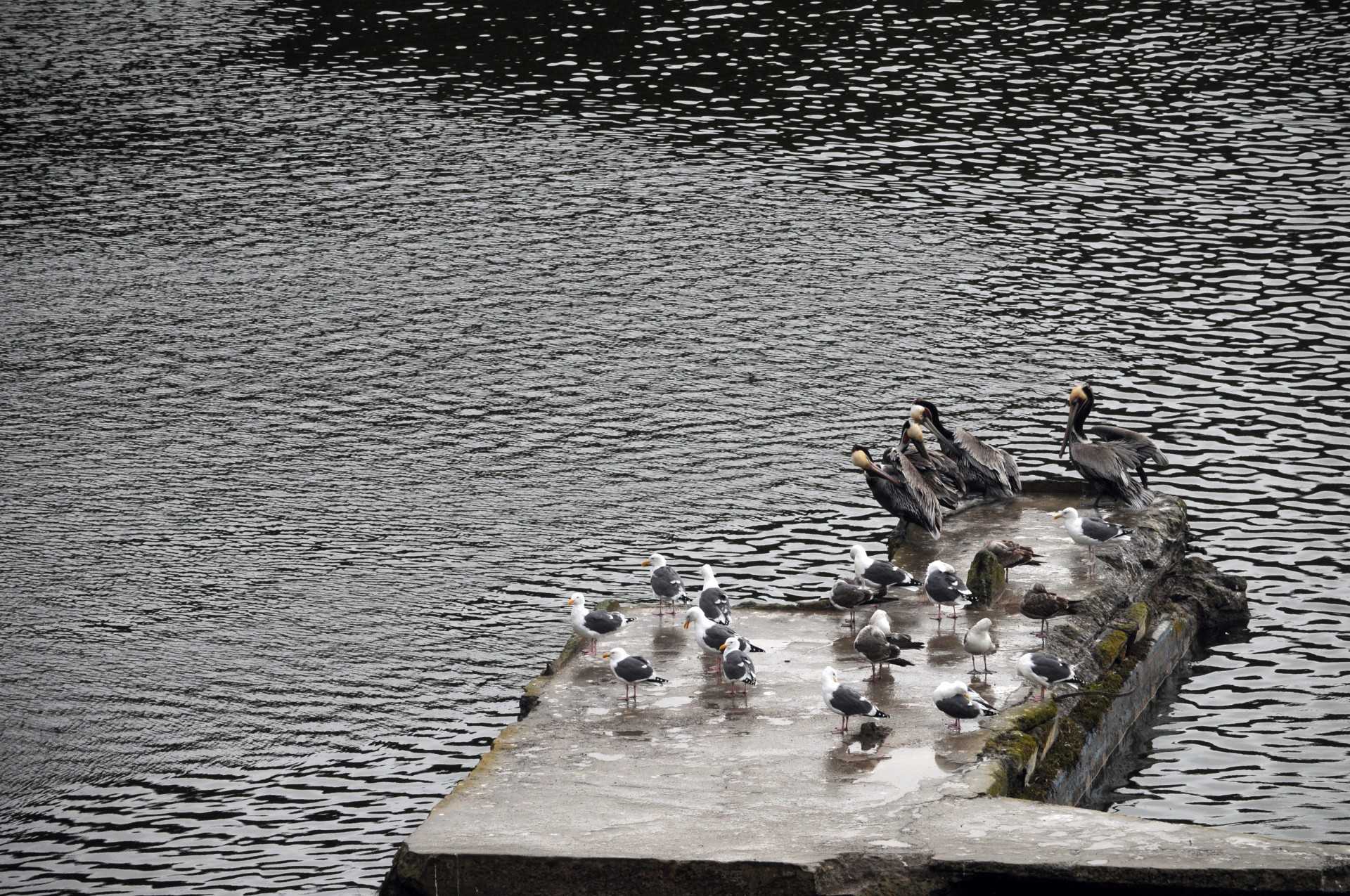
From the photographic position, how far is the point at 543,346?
110 ft

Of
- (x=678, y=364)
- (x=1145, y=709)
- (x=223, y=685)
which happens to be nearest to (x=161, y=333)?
(x=678, y=364)

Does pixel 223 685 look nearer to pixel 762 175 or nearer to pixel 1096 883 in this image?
pixel 1096 883

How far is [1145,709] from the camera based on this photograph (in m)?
21.3

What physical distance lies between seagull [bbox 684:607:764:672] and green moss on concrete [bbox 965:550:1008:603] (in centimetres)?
307

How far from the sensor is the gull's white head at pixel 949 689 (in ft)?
57.8

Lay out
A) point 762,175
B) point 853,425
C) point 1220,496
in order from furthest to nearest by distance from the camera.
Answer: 1. point 762,175
2. point 853,425
3. point 1220,496

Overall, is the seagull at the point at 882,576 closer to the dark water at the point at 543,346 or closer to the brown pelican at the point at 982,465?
the dark water at the point at 543,346

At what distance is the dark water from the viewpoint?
68.1 feet

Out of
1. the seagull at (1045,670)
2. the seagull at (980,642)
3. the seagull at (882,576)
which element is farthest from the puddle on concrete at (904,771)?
the seagull at (882,576)

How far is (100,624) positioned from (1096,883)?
1496cm

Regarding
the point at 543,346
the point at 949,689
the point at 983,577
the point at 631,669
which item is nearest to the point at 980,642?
the point at 949,689

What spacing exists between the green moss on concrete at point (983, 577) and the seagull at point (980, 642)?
1633 mm

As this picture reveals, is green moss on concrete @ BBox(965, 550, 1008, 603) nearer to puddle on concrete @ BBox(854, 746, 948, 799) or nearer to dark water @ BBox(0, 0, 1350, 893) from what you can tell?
dark water @ BBox(0, 0, 1350, 893)

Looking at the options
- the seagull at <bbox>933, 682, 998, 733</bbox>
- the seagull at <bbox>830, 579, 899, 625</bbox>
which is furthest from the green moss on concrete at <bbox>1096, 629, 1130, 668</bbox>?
the seagull at <bbox>933, 682, 998, 733</bbox>
